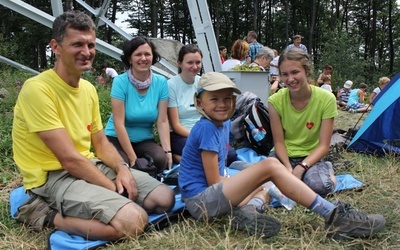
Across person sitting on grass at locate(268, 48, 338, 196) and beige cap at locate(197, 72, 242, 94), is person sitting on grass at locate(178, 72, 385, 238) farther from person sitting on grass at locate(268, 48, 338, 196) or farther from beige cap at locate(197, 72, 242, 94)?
person sitting on grass at locate(268, 48, 338, 196)

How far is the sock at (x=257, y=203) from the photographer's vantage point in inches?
98.6

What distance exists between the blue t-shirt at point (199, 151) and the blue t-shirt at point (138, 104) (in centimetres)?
112

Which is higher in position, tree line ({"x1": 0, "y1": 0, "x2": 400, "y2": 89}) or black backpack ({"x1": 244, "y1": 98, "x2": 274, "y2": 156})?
tree line ({"x1": 0, "y1": 0, "x2": 400, "y2": 89})

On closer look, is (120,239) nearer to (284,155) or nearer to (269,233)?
(269,233)

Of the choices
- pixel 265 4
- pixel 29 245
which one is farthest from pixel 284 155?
pixel 265 4

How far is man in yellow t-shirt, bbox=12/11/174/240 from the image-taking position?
2.22 m

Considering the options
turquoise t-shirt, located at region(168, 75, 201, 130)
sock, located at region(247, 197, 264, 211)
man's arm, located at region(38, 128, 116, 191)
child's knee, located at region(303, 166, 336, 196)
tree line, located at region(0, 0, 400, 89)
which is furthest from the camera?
tree line, located at region(0, 0, 400, 89)

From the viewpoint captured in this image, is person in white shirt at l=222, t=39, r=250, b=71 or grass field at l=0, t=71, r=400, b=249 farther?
person in white shirt at l=222, t=39, r=250, b=71

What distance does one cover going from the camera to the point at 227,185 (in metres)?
2.24

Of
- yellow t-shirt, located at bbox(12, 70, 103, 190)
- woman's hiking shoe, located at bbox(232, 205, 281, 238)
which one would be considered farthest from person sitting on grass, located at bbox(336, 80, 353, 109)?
yellow t-shirt, located at bbox(12, 70, 103, 190)

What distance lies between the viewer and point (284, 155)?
3.13m

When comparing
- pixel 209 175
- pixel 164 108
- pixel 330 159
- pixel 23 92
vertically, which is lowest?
pixel 330 159

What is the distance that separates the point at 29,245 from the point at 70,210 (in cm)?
33

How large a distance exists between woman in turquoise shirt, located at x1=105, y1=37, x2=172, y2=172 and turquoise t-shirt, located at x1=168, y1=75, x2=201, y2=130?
0.17 meters
